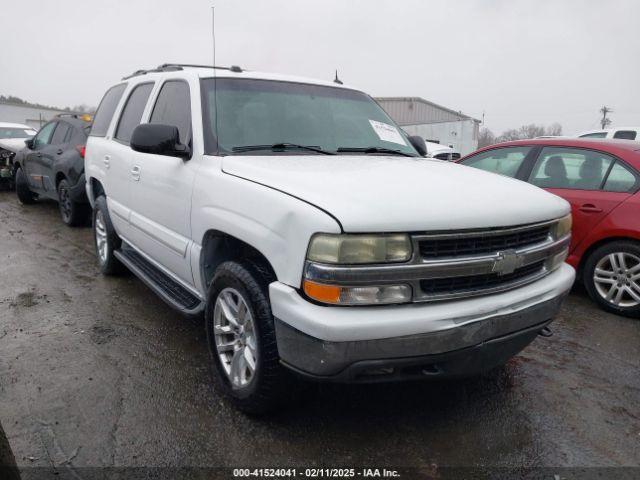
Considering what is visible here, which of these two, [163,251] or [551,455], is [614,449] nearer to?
[551,455]

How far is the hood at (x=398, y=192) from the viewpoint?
2.03 m

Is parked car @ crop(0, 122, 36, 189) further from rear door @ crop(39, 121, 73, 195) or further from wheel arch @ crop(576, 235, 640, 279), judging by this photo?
wheel arch @ crop(576, 235, 640, 279)

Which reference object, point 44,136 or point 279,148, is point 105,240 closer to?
point 279,148

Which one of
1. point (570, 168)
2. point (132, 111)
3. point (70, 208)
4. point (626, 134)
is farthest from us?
point (626, 134)

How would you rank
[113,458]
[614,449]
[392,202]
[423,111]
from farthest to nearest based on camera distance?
[423,111] < [614,449] < [113,458] < [392,202]

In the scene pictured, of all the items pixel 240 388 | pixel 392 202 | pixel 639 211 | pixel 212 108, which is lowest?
pixel 240 388

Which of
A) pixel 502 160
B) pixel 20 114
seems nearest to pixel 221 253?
pixel 502 160

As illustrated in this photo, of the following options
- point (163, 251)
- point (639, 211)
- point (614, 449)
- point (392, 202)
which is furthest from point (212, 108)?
point (639, 211)

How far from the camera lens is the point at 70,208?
7.23 meters

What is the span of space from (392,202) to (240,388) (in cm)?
130

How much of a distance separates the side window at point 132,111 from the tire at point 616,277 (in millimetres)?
4257

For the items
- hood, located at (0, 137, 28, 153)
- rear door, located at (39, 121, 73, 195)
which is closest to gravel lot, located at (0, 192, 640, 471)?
rear door, located at (39, 121, 73, 195)

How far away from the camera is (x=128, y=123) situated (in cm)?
435

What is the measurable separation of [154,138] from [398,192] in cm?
154
